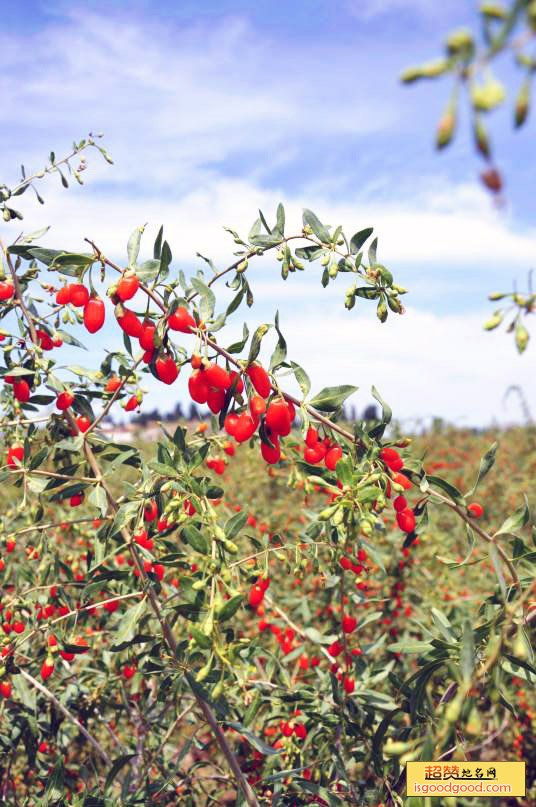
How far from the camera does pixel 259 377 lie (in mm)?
1750

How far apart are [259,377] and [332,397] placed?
9.1 inches

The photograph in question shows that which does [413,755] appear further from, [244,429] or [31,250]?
[31,250]

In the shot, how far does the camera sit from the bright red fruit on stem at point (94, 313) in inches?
73.8

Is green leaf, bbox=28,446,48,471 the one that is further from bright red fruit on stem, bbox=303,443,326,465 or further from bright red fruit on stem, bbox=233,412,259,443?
bright red fruit on stem, bbox=303,443,326,465

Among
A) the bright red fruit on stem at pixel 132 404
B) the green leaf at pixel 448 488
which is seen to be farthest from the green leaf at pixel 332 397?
the bright red fruit on stem at pixel 132 404

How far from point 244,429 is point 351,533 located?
0.41 meters

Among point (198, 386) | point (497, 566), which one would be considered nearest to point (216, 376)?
point (198, 386)

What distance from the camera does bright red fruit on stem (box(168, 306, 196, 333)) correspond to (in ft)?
5.66

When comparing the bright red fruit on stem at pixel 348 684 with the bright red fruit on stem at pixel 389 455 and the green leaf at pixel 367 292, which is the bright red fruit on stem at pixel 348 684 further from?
the green leaf at pixel 367 292

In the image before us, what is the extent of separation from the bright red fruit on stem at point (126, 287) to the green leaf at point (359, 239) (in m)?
0.67

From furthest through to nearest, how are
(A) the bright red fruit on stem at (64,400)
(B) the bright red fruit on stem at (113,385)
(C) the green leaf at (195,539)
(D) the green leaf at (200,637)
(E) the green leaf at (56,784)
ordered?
→ (B) the bright red fruit on stem at (113,385) → (A) the bright red fruit on stem at (64,400) → (E) the green leaf at (56,784) → (C) the green leaf at (195,539) → (D) the green leaf at (200,637)

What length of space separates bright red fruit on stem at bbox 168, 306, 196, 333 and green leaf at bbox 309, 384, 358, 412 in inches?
16.6

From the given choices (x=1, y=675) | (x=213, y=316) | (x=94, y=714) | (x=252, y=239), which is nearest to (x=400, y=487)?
(x=213, y=316)

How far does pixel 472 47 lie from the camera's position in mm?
665
